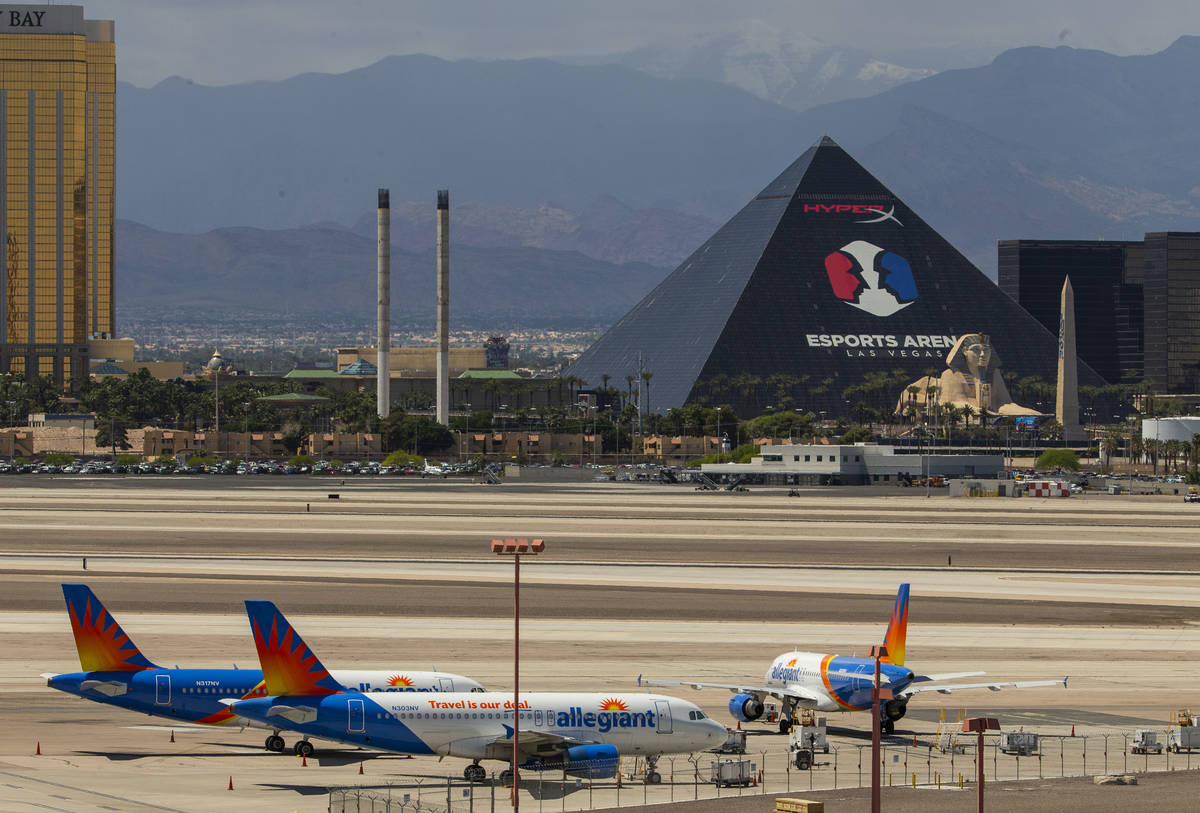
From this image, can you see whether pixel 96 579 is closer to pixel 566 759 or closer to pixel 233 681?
pixel 233 681

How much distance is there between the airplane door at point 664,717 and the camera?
40812mm

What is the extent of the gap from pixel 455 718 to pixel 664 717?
4.80 meters

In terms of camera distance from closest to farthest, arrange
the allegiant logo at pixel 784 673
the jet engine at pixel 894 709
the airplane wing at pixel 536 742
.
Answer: the airplane wing at pixel 536 742
the jet engine at pixel 894 709
the allegiant logo at pixel 784 673

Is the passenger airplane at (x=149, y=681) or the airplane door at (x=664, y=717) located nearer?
the airplane door at (x=664, y=717)

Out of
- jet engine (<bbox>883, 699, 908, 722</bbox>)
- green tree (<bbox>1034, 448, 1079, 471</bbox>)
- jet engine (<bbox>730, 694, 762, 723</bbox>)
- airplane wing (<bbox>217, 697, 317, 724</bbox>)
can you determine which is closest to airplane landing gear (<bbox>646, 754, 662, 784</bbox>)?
jet engine (<bbox>730, 694, 762, 723</bbox>)

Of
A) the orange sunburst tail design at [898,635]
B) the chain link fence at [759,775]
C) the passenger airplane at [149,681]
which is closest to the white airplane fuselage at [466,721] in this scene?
the chain link fence at [759,775]

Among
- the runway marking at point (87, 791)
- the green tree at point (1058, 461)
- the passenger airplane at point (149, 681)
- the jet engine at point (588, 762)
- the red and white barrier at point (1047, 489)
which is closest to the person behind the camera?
the runway marking at point (87, 791)

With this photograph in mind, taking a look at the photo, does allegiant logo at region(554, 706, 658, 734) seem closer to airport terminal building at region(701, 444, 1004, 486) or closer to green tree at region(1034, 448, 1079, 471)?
airport terminal building at region(701, 444, 1004, 486)

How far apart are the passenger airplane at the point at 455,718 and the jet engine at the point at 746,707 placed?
4.82m

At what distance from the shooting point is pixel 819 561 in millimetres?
85062

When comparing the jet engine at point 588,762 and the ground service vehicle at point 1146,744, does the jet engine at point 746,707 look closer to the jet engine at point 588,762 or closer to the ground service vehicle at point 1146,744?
the jet engine at point 588,762

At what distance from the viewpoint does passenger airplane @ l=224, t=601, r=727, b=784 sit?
39.3m

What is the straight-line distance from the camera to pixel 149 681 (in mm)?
42031

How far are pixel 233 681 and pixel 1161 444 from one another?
16815 cm
